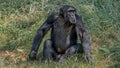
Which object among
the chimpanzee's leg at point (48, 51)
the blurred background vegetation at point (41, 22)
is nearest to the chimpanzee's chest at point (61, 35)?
the chimpanzee's leg at point (48, 51)

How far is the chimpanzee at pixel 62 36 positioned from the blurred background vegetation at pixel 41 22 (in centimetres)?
22

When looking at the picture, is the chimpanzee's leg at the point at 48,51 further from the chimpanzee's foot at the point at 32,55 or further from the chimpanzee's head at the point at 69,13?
the chimpanzee's head at the point at 69,13

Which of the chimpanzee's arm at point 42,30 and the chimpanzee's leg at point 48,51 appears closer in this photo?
the chimpanzee's leg at point 48,51

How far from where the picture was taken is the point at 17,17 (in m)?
8.81

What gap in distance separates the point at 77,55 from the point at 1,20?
105 inches

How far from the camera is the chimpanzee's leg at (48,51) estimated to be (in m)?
6.74

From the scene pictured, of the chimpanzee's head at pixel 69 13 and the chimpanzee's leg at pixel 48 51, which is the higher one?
the chimpanzee's head at pixel 69 13

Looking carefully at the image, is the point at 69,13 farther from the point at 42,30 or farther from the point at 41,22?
the point at 41,22

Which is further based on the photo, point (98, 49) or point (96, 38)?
point (96, 38)

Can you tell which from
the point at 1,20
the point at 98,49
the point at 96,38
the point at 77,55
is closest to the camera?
the point at 77,55

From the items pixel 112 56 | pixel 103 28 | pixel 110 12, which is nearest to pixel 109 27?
pixel 103 28

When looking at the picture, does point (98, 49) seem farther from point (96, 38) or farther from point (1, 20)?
point (1, 20)

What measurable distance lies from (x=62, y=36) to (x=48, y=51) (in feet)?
1.22

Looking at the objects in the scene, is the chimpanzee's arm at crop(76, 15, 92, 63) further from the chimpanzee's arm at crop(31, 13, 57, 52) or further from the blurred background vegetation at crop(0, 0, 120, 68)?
the chimpanzee's arm at crop(31, 13, 57, 52)
